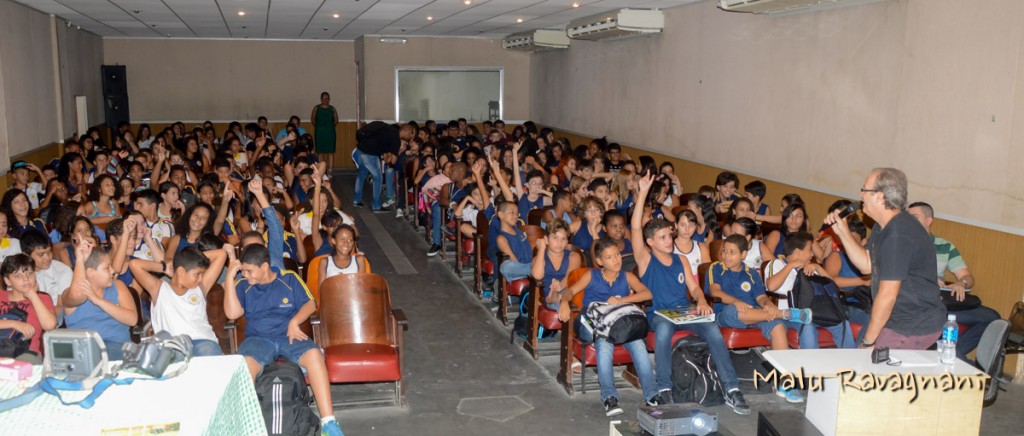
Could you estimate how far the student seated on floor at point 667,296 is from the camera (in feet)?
17.9

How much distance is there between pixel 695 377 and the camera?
17.8ft

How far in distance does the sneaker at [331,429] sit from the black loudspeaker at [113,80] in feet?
44.1

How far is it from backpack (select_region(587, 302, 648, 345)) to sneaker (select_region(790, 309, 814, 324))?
1.00 m

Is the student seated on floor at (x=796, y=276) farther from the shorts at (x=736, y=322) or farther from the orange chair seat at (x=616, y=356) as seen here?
the orange chair seat at (x=616, y=356)

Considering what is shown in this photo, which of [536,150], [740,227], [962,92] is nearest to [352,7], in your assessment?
[536,150]

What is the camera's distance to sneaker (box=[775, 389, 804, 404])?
5.57 metres

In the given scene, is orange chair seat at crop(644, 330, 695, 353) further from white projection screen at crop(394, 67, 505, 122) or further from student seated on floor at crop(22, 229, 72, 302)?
white projection screen at crop(394, 67, 505, 122)

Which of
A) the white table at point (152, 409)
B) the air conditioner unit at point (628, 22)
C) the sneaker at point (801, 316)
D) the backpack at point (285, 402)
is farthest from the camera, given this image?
the air conditioner unit at point (628, 22)

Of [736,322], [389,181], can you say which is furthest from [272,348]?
[389,181]

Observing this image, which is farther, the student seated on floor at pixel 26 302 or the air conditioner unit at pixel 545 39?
the air conditioner unit at pixel 545 39

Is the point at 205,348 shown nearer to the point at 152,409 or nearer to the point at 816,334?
the point at 152,409

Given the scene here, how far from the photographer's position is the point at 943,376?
385 cm

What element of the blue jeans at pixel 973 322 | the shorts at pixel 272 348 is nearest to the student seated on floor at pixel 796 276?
the blue jeans at pixel 973 322

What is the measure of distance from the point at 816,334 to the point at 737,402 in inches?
31.4
